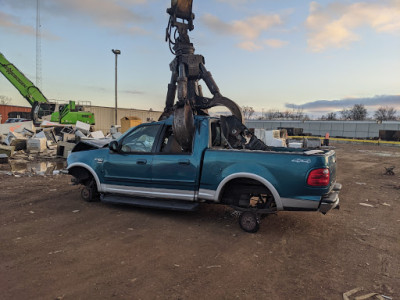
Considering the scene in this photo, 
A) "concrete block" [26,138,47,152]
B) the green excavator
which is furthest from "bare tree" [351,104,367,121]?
"concrete block" [26,138,47,152]

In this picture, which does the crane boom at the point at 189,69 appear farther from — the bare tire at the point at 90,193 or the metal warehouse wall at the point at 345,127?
the metal warehouse wall at the point at 345,127

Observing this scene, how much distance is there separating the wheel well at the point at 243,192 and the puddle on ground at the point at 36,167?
715 cm

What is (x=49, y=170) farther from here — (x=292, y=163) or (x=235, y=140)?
(x=292, y=163)

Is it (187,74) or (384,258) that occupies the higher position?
(187,74)

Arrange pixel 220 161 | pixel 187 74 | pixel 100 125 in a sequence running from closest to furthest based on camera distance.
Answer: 1. pixel 220 161
2. pixel 187 74
3. pixel 100 125

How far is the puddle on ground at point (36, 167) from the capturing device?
9.59 metres

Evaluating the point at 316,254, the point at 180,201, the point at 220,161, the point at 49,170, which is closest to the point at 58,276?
the point at 180,201

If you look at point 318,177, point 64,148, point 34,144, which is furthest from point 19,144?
point 318,177

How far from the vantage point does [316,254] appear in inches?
148

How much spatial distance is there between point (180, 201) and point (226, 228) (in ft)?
3.11

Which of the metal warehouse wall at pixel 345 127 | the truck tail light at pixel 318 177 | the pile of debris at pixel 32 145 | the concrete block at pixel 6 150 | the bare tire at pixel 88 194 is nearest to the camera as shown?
the truck tail light at pixel 318 177

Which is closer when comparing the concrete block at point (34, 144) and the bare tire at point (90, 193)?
the bare tire at point (90, 193)

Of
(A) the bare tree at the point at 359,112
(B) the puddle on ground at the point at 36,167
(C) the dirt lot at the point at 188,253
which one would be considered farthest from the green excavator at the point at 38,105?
(A) the bare tree at the point at 359,112

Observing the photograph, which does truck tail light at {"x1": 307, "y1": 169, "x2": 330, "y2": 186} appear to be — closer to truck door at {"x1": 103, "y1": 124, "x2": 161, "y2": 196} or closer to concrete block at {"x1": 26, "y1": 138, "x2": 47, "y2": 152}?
truck door at {"x1": 103, "y1": 124, "x2": 161, "y2": 196}
